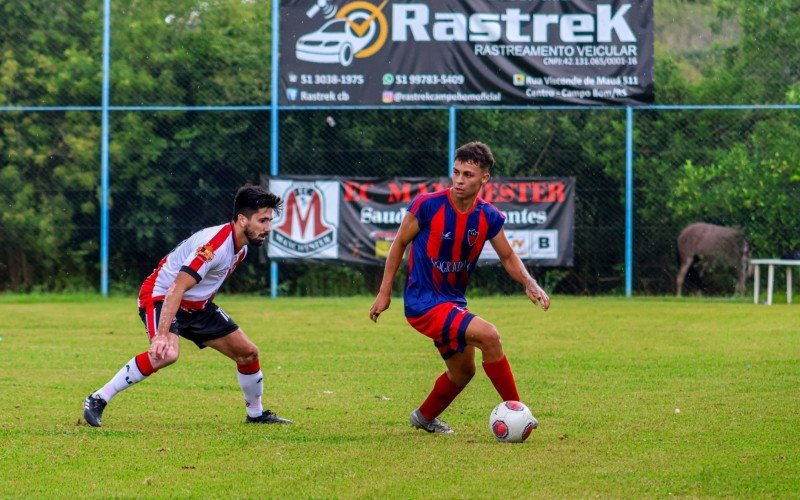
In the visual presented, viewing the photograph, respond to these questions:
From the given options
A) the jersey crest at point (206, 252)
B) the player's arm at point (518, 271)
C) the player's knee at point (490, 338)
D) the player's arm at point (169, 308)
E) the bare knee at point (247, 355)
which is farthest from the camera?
the bare knee at point (247, 355)

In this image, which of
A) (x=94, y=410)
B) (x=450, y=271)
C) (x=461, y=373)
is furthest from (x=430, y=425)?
(x=94, y=410)

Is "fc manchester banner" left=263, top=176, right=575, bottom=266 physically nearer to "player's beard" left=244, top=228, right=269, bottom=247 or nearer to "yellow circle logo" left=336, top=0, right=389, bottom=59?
"yellow circle logo" left=336, top=0, right=389, bottom=59

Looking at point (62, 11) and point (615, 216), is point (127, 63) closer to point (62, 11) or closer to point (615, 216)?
point (62, 11)

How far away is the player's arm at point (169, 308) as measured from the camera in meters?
7.43

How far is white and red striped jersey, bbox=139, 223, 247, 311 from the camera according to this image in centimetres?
754

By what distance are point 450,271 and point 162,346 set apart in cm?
165

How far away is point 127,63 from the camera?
2200cm

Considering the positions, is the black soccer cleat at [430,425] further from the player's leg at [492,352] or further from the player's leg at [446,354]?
the player's leg at [492,352]

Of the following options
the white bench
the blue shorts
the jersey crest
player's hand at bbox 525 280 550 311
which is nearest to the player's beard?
the jersey crest

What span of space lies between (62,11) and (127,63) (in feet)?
6.28

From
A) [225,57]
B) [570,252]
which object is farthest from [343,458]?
[225,57]

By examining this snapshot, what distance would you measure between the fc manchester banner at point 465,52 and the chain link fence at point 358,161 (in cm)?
66

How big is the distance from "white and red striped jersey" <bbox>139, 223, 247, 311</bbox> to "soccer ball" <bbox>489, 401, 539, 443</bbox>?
1.81 metres

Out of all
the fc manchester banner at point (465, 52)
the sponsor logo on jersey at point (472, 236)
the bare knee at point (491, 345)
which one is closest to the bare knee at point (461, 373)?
the bare knee at point (491, 345)
